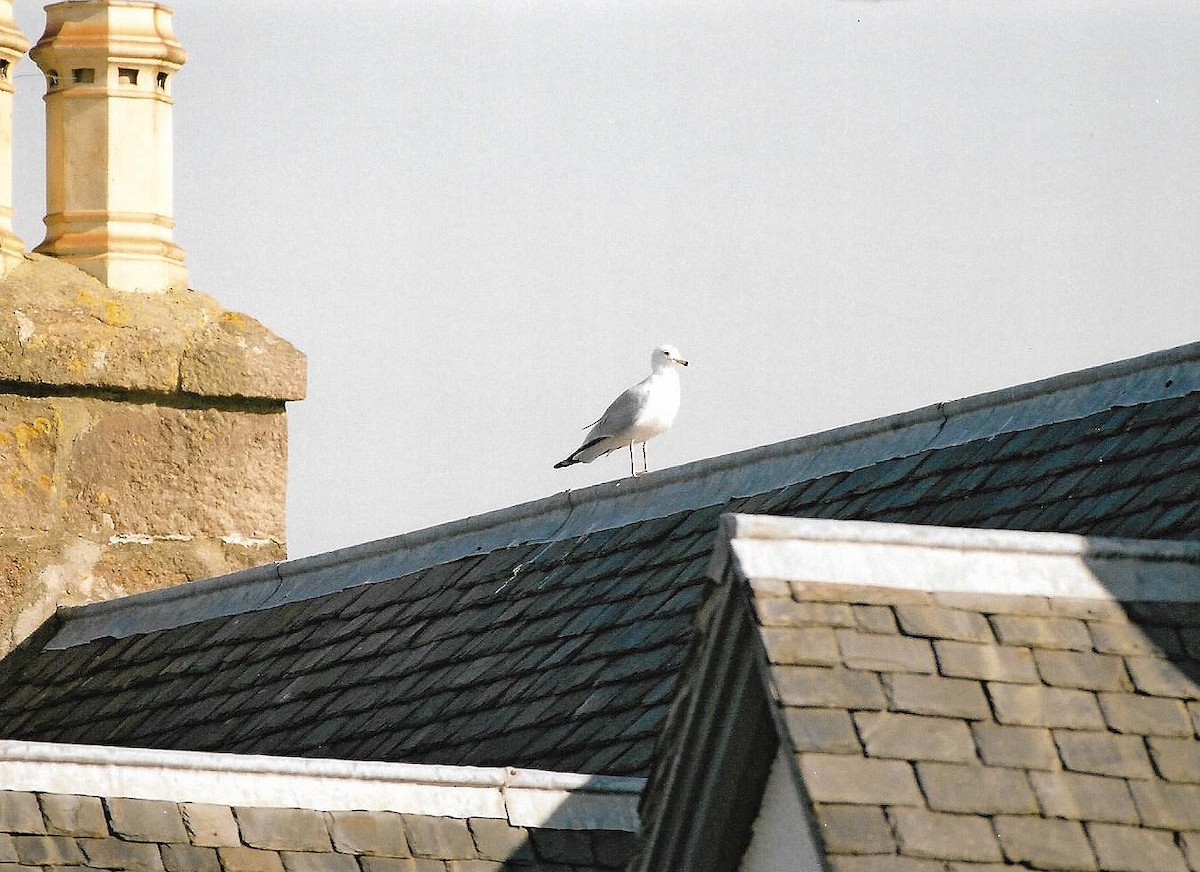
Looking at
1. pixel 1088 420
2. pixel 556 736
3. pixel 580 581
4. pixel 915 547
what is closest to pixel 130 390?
pixel 580 581

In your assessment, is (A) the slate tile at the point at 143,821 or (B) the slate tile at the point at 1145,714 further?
Answer: (A) the slate tile at the point at 143,821

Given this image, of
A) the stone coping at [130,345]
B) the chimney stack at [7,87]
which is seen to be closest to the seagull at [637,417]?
the stone coping at [130,345]

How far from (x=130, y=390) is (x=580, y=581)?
11.8ft

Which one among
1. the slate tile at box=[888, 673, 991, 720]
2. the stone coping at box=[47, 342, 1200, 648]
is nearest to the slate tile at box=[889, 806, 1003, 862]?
the slate tile at box=[888, 673, 991, 720]

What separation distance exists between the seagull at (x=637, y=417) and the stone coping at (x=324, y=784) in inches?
226

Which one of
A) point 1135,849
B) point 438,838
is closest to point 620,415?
point 438,838

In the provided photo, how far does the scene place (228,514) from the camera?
47.3ft

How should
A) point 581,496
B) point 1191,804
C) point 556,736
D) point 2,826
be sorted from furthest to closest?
point 581,496
point 556,736
point 2,826
point 1191,804

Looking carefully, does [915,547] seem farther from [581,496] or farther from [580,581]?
[581,496]

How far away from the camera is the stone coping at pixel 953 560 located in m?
7.00

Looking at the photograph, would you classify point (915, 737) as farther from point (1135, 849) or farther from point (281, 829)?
point (281, 829)

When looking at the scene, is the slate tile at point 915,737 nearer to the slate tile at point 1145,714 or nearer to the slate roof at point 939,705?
the slate roof at point 939,705

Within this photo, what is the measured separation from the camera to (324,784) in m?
8.46

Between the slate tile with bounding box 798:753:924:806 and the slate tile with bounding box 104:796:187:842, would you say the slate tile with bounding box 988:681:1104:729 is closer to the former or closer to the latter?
the slate tile with bounding box 798:753:924:806
